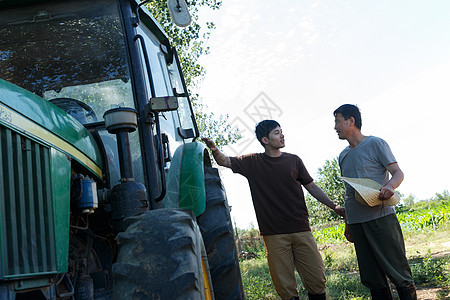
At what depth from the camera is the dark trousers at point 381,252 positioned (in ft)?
A: 12.1

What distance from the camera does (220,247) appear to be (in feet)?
10.6

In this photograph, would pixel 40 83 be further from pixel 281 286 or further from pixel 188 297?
pixel 281 286

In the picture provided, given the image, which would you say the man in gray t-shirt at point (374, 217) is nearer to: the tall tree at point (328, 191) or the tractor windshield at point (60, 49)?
the tractor windshield at point (60, 49)

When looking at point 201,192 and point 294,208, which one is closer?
point 201,192

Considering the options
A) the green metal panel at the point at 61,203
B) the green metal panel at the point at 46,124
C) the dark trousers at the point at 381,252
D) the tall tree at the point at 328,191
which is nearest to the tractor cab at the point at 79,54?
the green metal panel at the point at 46,124

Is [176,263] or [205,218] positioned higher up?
[205,218]

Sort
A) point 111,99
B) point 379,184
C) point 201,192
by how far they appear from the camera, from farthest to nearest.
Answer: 1. point 379,184
2. point 201,192
3. point 111,99

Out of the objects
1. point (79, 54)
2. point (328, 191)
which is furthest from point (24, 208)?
point (328, 191)

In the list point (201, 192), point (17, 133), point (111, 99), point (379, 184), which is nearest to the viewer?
point (17, 133)

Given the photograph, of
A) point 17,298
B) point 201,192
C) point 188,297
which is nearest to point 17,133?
point 17,298

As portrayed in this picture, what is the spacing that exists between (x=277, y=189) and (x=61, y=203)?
7.85ft

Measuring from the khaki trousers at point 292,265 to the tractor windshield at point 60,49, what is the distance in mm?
2049

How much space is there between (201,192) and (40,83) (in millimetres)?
1281

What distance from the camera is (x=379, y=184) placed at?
12.4ft
